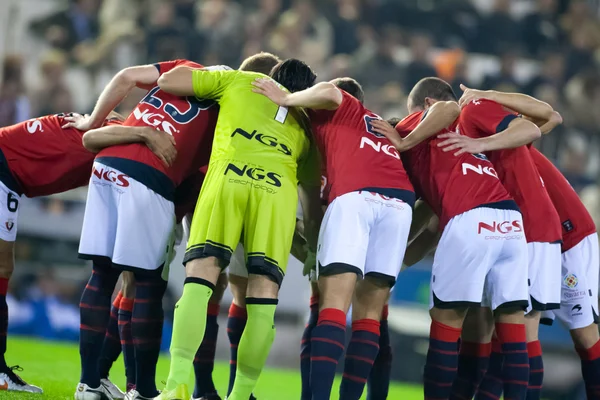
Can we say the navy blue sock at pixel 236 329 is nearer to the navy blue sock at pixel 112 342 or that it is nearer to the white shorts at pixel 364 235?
the navy blue sock at pixel 112 342

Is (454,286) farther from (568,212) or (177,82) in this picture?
(177,82)

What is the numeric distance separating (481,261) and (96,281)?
8.81 ft

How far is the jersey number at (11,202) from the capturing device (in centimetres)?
677

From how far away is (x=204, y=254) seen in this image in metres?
5.61

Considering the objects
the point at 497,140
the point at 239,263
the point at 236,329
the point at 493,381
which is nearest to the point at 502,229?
the point at 497,140

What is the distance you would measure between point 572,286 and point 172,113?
3.46 metres

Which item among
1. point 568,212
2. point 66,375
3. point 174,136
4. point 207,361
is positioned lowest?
point 66,375

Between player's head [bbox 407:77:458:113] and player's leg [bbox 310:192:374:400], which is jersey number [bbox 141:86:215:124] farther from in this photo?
player's head [bbox 407:77:458:113]

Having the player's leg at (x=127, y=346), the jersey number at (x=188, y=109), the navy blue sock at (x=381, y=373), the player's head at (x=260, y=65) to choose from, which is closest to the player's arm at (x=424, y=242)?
the navy blue sock at (x=381, y=373)

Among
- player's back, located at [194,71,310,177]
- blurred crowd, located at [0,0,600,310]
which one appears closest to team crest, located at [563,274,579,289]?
player's back, located at [194,71,310,177]

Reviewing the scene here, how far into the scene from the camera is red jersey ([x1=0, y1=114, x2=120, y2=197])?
676 centimetres

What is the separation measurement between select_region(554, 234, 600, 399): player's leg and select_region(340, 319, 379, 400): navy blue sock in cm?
195

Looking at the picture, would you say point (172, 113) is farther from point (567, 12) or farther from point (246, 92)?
point (567, 12)

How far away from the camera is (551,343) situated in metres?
12.0
